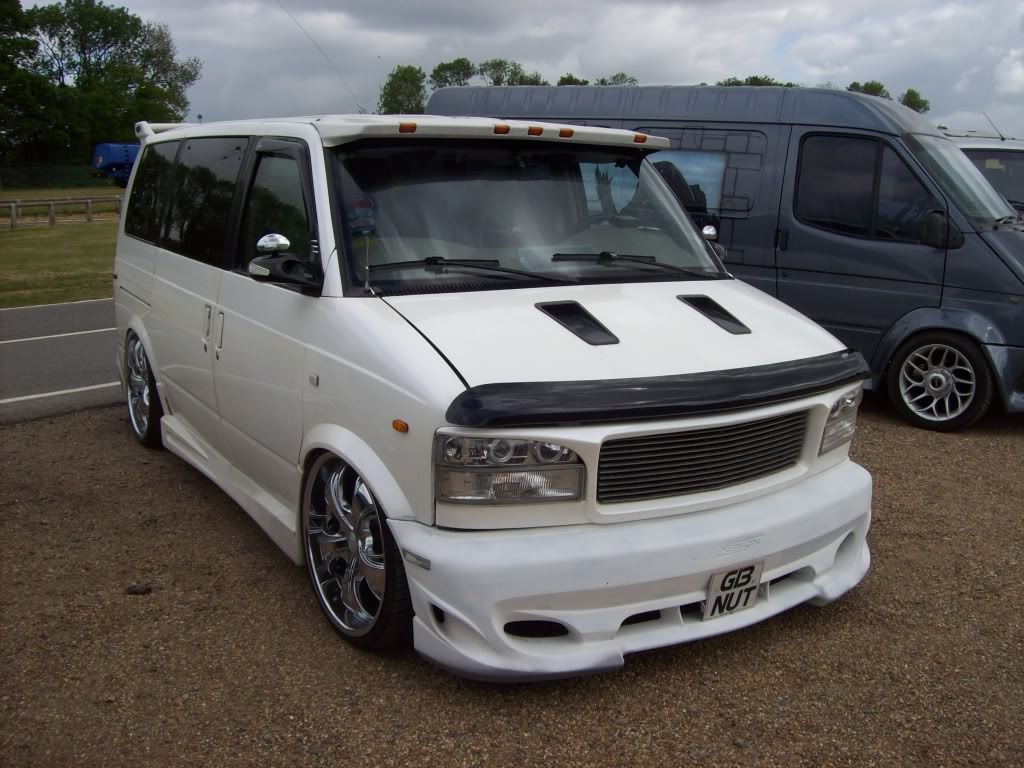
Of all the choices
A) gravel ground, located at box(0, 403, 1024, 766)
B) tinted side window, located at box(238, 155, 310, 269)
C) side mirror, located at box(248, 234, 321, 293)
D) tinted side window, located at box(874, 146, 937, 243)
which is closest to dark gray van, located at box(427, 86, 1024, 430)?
Result: tinted side window, located at box(874, 146, 937, 243)

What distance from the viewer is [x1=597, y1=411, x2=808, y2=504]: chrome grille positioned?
314 centimetres

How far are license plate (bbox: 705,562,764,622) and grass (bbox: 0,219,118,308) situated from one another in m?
11.9

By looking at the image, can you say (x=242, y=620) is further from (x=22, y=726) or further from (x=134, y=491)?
(x=134, y=491)

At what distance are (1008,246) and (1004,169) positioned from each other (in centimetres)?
503

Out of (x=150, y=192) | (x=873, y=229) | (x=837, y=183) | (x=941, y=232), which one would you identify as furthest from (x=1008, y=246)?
(x=150, y=192)

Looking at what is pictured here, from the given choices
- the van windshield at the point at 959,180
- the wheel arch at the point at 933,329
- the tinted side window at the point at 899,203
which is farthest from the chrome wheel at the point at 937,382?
the van windshield at the point at 959,180

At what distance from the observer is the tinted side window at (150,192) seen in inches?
224

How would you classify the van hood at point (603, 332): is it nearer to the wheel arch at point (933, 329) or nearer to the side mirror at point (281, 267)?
the side mirror at point (281, 267)

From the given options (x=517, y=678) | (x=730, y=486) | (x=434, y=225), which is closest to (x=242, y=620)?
(x=517, y=678)

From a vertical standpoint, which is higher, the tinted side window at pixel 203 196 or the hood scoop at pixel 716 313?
the tinted side window at pixel 203 196

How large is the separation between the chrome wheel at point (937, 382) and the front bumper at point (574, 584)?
13.3ft

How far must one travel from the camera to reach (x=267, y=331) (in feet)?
13.3

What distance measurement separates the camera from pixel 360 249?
3766 millimetres

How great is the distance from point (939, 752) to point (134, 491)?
417 cm
